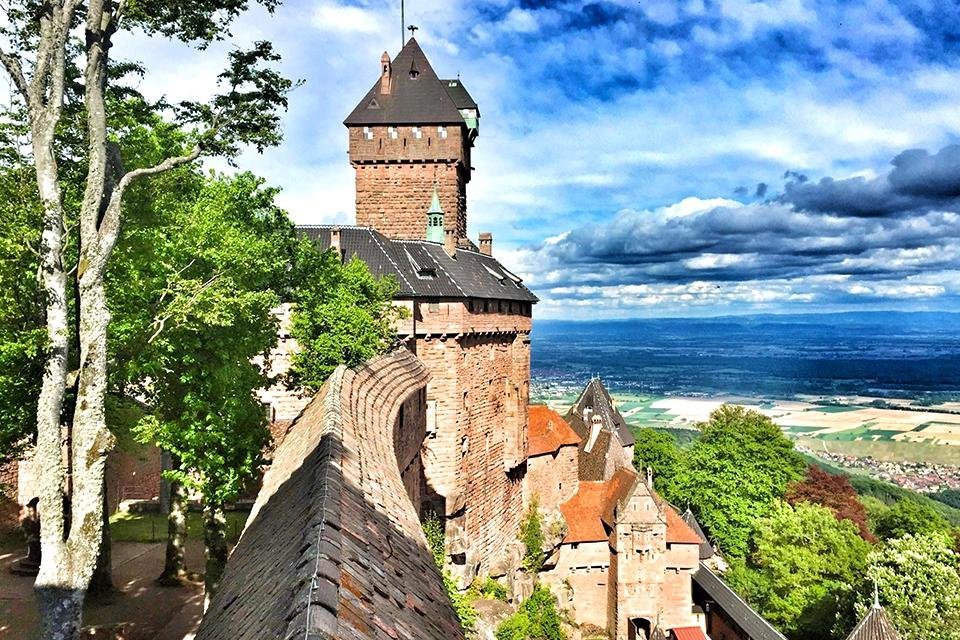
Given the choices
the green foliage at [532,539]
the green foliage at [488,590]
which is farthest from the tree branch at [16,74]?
the green foliage at [532,539]

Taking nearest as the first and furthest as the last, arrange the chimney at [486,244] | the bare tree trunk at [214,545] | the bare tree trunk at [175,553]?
the bare tree trunk at [214,545]
the bare tree trunk at [175,553]
the chimney at [486,244]

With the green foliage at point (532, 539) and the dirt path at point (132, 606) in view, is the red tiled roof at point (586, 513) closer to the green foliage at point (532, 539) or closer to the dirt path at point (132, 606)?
Answer: the green foliage at point (532, 539)

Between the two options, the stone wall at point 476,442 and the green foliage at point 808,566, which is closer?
the stone wall at point 476,442

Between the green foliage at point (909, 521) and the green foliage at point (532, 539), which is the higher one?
the green foliage at point (532, 539)

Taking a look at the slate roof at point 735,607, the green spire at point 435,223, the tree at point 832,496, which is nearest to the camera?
the green spire at point 435,223

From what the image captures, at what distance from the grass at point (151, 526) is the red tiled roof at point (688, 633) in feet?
81.7

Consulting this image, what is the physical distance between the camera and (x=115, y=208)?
35.5 feet

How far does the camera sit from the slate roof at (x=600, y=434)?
1544 inches

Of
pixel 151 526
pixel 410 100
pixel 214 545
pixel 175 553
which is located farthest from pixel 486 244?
pixel 214 545

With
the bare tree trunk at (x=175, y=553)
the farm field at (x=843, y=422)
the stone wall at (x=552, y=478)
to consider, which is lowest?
the farm field at (x=843, y=422)

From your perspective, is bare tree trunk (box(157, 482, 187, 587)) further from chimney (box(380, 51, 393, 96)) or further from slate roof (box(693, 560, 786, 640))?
slate roof (box(693, 560, 786, 640))

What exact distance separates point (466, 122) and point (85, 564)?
1076 inches

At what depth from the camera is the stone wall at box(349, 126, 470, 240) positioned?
30.6m

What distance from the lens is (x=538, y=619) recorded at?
3038 centimetres
